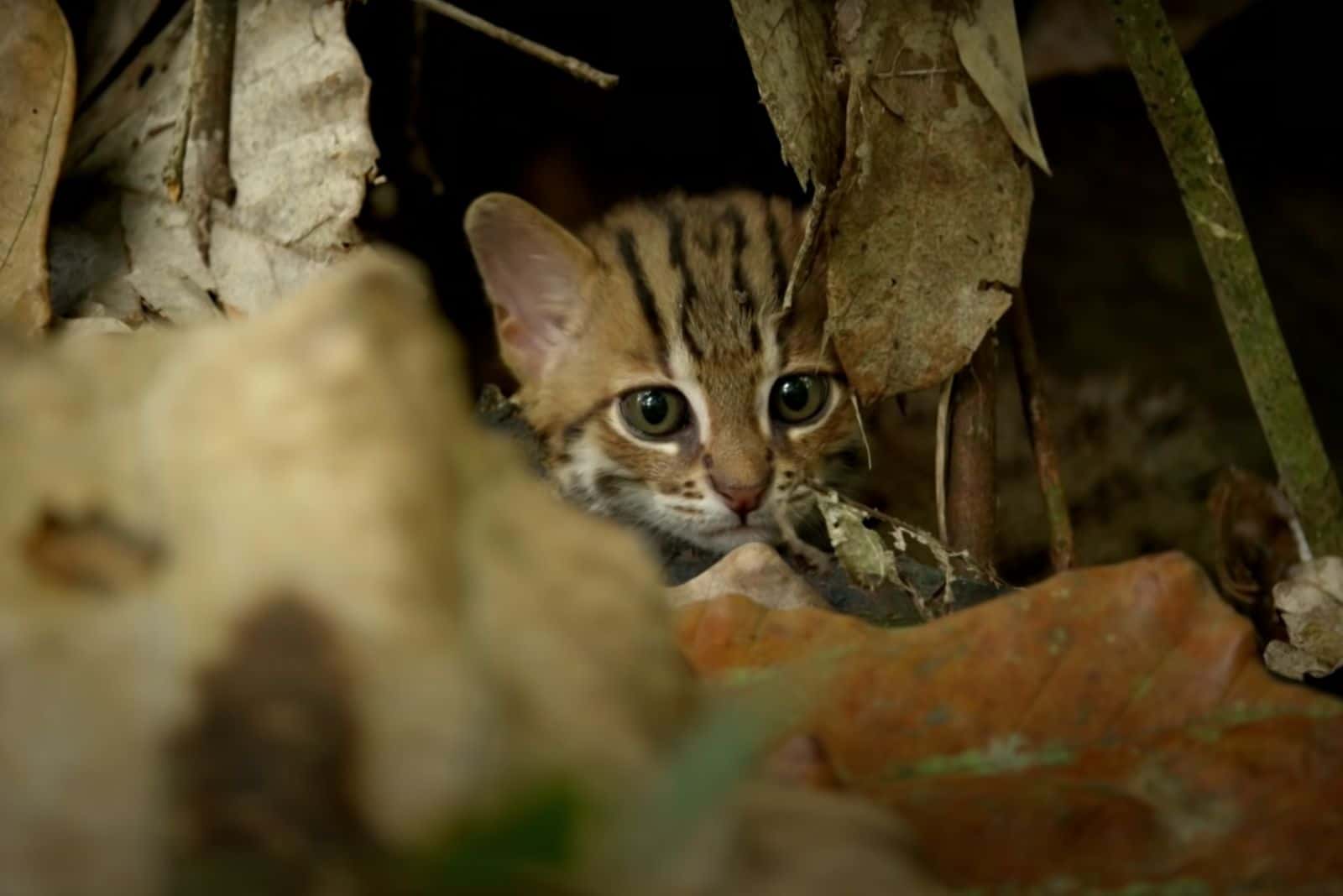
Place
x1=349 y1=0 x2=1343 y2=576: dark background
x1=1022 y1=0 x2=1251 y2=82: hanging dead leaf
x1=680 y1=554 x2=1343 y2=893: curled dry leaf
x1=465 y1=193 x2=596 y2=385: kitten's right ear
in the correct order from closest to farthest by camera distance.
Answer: x1=680 y1=554 x2=1343 y2=893: curled dry leaf
x1=465 y1=193 x2=596 y2=385: kitten's right ear
x1=1022 y1=0 x2=1251 y2=82: hanging dead leaf
x1=349 y1=0 x2=1343 y2=576: dark background

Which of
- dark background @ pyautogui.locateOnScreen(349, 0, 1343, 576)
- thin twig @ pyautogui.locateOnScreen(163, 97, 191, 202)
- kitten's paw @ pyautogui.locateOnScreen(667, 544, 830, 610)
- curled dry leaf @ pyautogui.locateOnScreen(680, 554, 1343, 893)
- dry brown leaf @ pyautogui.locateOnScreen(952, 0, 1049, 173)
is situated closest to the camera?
curled dry leaf @ pyautogui.locateOnScreen(680, 554, 1343, 893)

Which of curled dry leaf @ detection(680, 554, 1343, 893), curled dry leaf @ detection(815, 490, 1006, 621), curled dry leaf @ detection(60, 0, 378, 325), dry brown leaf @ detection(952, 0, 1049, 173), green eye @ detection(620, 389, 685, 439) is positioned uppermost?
curled dry leaf @ detection(60, 0, 378, 325)

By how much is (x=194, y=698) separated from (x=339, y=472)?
0.16 meters

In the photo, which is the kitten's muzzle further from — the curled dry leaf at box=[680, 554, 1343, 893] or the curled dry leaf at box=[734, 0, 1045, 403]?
the curled dry leaf at box=[680, 554, 1343, 893]

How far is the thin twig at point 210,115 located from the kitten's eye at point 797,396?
45.4 inches

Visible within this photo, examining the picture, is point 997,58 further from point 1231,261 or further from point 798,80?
point 1231,261

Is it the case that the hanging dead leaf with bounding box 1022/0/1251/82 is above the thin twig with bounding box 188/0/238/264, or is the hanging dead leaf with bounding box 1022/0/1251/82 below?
below

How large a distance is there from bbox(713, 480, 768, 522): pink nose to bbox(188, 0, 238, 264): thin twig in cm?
110

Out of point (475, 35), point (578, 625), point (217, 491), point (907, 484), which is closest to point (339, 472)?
point (217, 491)

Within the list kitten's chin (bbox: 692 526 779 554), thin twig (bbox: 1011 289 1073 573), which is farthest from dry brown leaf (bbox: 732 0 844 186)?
kitten's chin (bbox: 692 526 779 554)

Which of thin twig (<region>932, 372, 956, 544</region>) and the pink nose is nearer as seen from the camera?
→ thin twig (<region>932, 372, 956, 544</region>)

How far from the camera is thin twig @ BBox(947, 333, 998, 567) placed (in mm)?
2803

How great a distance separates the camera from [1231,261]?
255cm

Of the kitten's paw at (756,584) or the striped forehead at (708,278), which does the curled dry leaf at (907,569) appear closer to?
the kitten's paw at (756,584)
